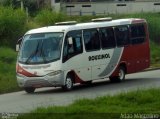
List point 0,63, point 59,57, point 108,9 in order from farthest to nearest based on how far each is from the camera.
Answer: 1. point 108,9
2. point 0,63
3. point 59,57

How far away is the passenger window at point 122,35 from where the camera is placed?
2794 centimetres

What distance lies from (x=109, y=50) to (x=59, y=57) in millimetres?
3695

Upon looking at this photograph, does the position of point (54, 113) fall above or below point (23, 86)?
above

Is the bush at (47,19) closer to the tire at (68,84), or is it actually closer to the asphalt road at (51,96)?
the asphalt road at (51,96)

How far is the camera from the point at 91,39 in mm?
26188

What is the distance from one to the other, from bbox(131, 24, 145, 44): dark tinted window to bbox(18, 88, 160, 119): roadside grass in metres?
11.2

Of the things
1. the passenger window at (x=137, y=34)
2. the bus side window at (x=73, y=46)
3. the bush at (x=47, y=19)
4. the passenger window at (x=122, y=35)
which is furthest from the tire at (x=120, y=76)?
the bush at (x=47, y=19)

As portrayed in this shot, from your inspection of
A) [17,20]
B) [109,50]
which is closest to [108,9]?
[17,20]

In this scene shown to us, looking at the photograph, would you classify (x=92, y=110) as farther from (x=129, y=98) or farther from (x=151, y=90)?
(x=151, y=90)

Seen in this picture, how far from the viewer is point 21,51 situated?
24.9 m

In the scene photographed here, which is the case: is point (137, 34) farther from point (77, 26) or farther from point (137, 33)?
point (77, 26)

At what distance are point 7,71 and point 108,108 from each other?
1710 centimetres

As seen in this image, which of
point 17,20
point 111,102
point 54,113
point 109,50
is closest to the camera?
point 54,113

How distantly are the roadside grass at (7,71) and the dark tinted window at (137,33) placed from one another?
18.9 feet
